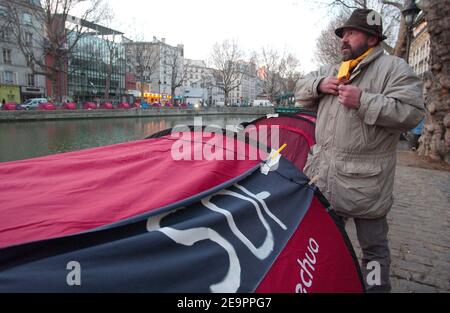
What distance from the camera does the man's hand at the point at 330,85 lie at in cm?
214

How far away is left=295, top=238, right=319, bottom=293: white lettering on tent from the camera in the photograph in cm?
157

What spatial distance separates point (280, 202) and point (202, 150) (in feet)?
2.23

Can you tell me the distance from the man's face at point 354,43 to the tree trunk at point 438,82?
7.03 m

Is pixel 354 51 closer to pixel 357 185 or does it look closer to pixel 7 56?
pixel 357 185

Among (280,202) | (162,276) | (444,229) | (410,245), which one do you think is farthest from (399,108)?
(444,229)

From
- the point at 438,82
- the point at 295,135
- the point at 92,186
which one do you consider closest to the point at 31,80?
the point at 438,82

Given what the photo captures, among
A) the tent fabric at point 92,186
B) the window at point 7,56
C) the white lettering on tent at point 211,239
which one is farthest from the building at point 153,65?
the white lettering on tent at point 211,239

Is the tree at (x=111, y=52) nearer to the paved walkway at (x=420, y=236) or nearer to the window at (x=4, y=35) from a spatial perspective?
the window at (x=4, y=35)

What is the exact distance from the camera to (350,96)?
77.7 inches

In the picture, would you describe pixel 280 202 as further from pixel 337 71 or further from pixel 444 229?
pixel 444 229

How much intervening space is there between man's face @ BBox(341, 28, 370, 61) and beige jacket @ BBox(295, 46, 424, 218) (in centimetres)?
9

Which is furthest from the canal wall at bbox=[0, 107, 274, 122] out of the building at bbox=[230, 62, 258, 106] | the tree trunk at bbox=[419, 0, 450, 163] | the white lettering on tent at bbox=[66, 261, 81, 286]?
the building at bbox=[230, 62, 258, 106]

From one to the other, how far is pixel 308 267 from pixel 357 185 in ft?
2.29

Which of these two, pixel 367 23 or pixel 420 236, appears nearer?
pixel 367 23
